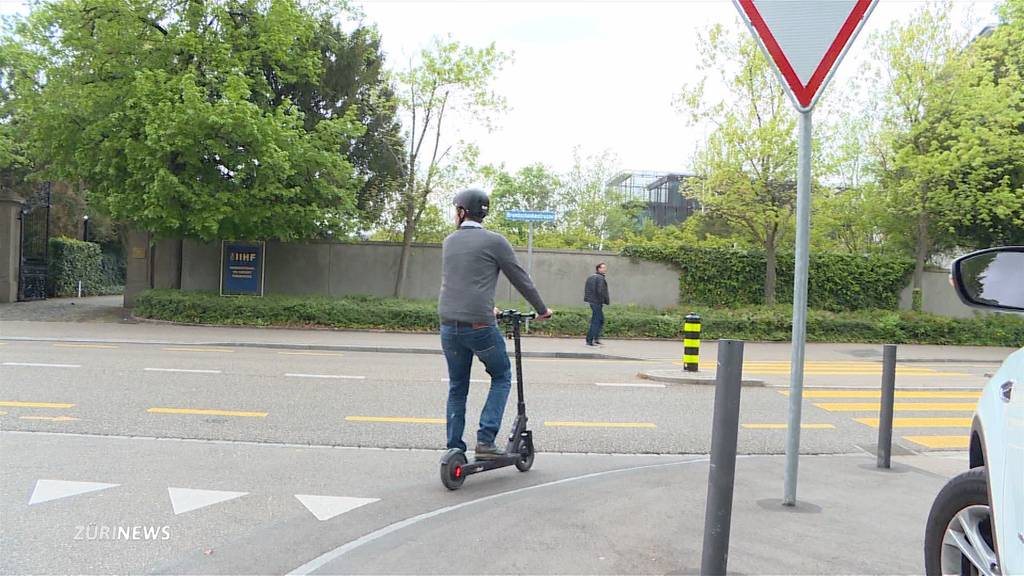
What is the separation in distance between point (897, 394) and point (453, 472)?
8869 mm

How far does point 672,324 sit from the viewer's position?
19641 mm

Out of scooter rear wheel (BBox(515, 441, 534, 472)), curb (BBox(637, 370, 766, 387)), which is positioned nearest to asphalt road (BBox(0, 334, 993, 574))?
scooter rear wheel (BBox(515, 441, 534, 472))

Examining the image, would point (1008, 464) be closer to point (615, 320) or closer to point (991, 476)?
point (991, 476)

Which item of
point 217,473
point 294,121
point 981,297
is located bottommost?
point 217,473

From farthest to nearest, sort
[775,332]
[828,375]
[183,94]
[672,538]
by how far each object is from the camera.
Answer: [775,332] < [183,94] < [828,375] < [672,538]

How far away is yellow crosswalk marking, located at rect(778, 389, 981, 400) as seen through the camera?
34.3ft

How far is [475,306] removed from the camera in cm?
479

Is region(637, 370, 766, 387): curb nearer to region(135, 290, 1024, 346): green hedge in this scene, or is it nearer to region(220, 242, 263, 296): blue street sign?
region(135, 290, 1024, 346): green hedge

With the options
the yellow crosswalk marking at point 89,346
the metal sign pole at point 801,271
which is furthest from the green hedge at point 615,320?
the metal sign pole at point 801,271

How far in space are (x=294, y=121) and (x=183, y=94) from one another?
271cm

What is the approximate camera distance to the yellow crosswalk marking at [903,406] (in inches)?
366

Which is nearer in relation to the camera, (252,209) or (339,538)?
(339,538)

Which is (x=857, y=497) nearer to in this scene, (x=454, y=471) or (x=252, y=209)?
(x=454, y=471)

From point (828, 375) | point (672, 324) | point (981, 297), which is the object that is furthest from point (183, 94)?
point (981, 297)
